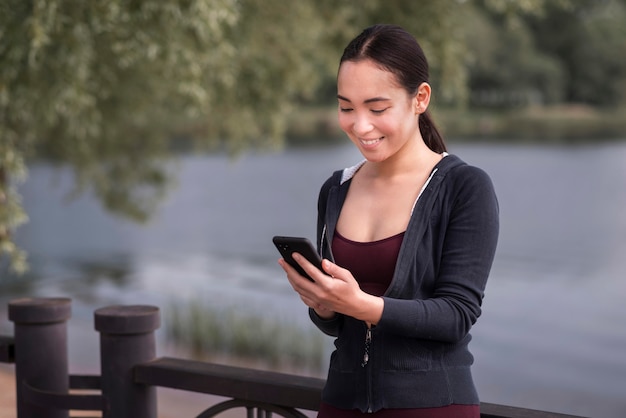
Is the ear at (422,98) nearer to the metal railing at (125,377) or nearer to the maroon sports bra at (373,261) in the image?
the maroon sports bra at (373,261)

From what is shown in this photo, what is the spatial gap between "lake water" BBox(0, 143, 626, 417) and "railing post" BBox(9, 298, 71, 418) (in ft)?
28.0

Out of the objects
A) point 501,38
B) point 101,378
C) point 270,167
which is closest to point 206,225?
point 270,167

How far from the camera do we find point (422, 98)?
6.31 feet

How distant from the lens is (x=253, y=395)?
2.58m

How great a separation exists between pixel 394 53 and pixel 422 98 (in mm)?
129

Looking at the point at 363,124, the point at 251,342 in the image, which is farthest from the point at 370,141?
the point at 251,342

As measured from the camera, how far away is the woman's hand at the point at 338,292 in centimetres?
174

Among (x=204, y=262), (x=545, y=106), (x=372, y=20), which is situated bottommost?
(x=204, y=262)

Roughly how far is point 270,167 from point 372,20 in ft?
116

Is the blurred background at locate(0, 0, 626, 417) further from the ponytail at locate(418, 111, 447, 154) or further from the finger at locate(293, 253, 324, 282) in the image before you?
the finger at locate(293, 253, 324, 282)

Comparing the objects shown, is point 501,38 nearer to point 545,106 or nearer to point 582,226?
point 545,106

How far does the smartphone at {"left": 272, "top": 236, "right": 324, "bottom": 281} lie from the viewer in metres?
1.75

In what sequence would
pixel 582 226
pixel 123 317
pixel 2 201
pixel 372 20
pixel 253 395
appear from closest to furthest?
pixel 253 395
pixel 123 317
pixel 2 201
pixel 372 20
pixel 582 226

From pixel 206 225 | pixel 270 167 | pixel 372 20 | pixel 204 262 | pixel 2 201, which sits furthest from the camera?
pixel 270 167
